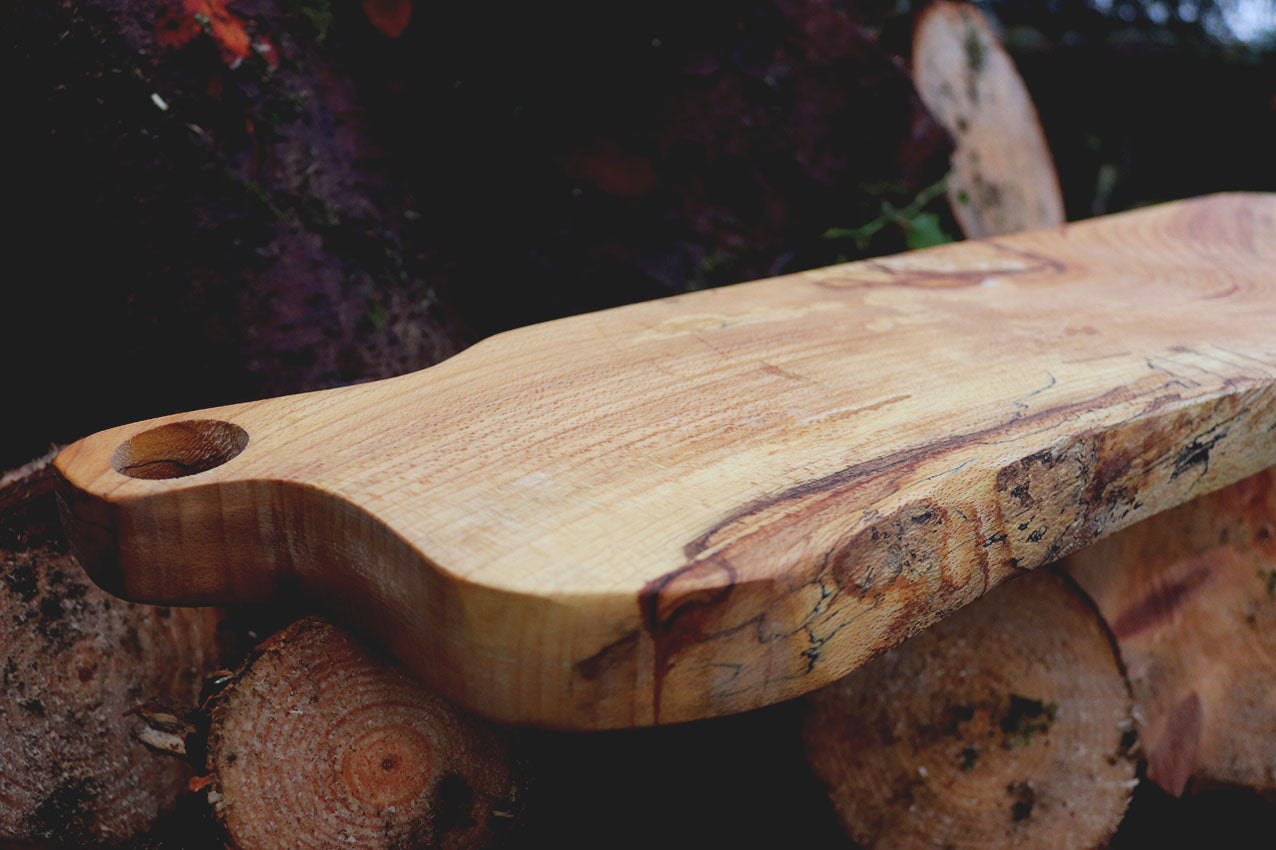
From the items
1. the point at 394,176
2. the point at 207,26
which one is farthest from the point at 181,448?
the point at 394,176

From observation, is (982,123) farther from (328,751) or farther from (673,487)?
(328,751)

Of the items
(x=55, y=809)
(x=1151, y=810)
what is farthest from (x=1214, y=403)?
(x=55, y=809)

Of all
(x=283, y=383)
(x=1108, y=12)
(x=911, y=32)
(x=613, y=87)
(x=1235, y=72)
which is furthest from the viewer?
(x=1108, y=12)

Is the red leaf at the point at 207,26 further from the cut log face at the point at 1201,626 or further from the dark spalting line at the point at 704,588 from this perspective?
the cut log face at the point at 1201,626

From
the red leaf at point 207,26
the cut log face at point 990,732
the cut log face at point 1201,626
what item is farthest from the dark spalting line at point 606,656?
the red leaf at point 207,26

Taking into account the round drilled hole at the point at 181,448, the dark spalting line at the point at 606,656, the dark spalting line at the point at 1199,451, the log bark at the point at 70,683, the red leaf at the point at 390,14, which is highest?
the red leaf at the point at 390,14

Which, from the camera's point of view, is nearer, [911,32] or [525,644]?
[525,644]

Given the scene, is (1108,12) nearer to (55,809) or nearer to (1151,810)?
(1151,810)
